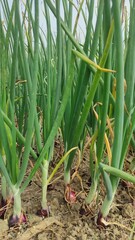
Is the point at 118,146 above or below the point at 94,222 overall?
above

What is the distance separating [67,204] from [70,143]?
0.12 m

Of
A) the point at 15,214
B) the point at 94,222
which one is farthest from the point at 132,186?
the point at 15,214

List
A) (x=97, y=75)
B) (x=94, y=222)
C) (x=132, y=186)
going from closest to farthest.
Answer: (x=97, y=75) < (x=94, y=222) < (x=132, y=186)

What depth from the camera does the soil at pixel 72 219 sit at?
52 centimetres

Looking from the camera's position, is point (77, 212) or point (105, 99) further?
point (77, 212)

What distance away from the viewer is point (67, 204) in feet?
1.91

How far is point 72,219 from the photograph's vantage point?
559 millimetres

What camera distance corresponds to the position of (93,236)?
1.72 feet

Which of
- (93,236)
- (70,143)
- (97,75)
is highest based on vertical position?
(97,75)

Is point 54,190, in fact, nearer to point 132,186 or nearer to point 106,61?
point 132,186

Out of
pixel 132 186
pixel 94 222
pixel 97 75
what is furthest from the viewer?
pixel 132 186

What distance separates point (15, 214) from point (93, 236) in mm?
133

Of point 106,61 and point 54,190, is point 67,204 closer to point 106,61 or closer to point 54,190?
point 54,190

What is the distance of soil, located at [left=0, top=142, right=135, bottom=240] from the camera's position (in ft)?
1.72
